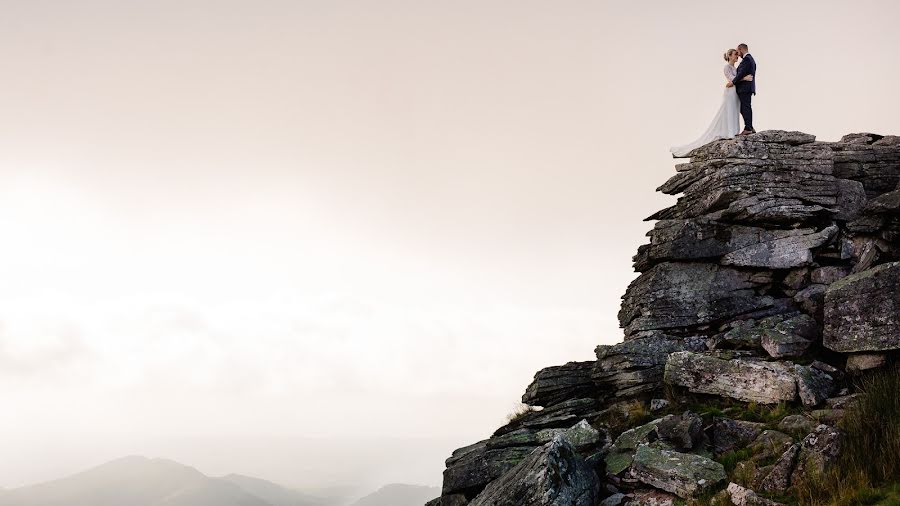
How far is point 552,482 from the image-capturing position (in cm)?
1684

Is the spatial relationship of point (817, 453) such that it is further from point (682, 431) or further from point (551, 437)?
point (551, 437)

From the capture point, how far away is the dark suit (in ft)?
88.8

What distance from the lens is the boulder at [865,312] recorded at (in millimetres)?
17406

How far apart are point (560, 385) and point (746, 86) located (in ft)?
56.2

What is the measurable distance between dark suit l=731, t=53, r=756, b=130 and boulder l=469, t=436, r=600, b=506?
1914 centimetres

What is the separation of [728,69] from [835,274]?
11.6 m

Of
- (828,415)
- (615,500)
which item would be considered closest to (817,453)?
(828,415)

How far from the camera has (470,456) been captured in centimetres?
2308

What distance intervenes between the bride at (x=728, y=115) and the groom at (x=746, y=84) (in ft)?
1.18

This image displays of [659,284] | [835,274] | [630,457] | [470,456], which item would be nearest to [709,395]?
[630,457]

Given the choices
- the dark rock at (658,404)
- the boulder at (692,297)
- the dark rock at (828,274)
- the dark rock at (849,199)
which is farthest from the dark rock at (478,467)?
the dark rock at (849,199)

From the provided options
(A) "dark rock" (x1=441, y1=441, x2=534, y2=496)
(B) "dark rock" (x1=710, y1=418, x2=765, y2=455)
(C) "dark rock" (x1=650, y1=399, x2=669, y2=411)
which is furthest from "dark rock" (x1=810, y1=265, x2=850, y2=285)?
(A) "dark rock" (x1=441, y1=441, x2=534, y2=496)

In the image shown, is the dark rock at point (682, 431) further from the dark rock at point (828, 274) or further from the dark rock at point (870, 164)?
the dark rock at point (870, 164)

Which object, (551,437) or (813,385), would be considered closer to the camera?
(813,385)
